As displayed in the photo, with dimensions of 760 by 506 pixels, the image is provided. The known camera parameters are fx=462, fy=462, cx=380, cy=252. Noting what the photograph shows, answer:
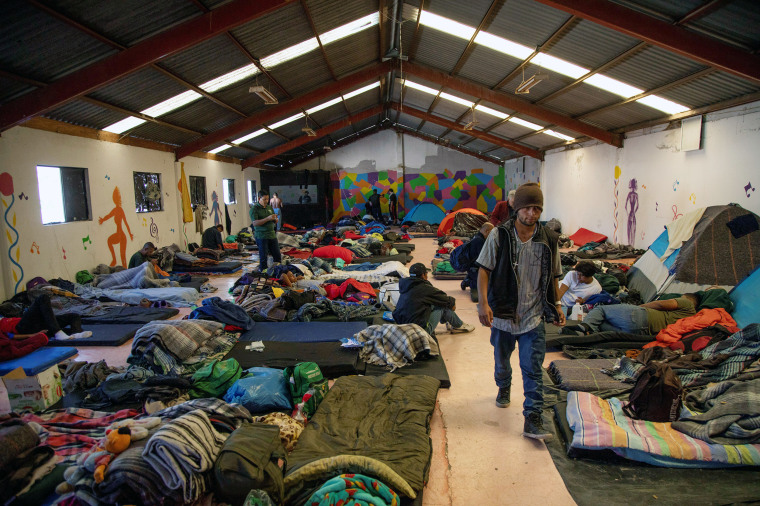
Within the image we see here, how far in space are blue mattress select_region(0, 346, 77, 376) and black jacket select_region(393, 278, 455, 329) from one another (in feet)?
9.83

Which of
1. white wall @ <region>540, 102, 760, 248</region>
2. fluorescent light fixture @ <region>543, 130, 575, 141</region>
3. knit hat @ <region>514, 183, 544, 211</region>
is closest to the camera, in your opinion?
knit hat @ <region>514, 183, 544, 211</region>

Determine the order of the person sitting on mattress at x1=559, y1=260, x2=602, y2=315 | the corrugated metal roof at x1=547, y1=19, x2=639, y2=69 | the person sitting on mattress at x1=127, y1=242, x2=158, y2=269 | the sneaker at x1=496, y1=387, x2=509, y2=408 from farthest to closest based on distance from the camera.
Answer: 1. the person sitting on mattress at x1=127, y1=242, x2=158, y2=269
2. the corrugated metal roof at x1=547, y1=19, x2=639, y2=69
3. the person sitting on mattress at x1=559, y1=260, x2=602, y2=315
4. the sneaker at x1=496, y1=387, x2=509, y2=408

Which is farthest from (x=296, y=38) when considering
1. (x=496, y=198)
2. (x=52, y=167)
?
(x=496, y=198)

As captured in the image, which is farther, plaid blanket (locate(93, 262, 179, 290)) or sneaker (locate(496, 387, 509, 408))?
plaid blanket (locate(93, 262, 179, 290))

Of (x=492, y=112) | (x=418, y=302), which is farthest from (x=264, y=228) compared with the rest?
(x=492, y=112)

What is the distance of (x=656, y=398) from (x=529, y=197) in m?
1.61

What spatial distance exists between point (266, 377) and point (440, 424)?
139 centimetres

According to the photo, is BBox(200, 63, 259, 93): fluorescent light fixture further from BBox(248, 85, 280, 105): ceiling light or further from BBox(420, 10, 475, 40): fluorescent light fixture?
BBox(420, 10, 475, 40): fluorescent light fixture

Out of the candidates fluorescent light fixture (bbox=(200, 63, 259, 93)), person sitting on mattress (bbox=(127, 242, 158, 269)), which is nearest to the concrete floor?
person sitting on mattress (bbox=(127, 242, 158, 269))

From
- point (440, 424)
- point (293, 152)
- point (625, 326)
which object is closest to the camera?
point (440, 424)

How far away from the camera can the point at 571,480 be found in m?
2.68

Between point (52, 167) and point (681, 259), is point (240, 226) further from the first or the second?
point (681, 259)

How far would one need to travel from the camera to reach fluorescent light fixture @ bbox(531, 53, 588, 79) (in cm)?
793

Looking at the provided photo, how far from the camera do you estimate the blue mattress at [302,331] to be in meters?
4.93
